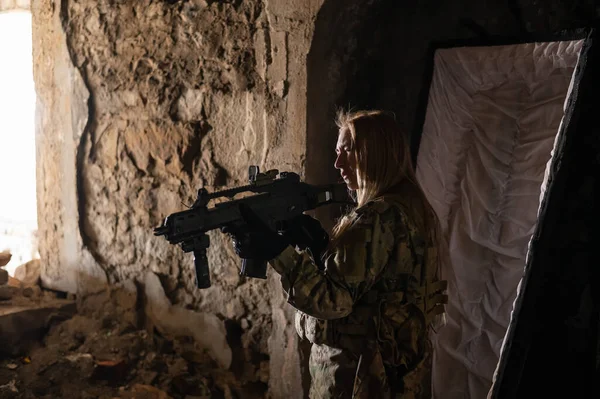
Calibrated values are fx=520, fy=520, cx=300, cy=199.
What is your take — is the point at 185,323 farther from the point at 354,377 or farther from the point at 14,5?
the point at 14,5

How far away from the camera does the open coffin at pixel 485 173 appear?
88.6 inches

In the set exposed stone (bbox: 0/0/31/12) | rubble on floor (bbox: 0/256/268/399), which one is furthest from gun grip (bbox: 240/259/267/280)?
exposed stone (bbox: 0/0/31/12)

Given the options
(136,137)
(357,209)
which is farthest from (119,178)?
(357,209)

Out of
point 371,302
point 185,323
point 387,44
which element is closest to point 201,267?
point 371,302

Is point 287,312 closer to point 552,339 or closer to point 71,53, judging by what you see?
point 552,339

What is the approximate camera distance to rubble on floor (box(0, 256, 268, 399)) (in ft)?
9.75

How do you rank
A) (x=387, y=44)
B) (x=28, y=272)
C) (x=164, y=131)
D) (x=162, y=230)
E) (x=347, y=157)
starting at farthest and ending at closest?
(x=28, y=272) → (x=164, y=131) → (x=387, y=44) → (x=347, y=157) → (x=162, y=230)

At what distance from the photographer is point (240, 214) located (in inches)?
63.4

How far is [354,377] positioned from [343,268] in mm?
448

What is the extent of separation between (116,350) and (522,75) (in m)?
2.79

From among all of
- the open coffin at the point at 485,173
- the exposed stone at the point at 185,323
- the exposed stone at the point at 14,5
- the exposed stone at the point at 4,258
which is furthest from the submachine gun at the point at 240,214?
the exposed stone at the point at 14,5

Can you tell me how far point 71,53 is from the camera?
3.45 meters

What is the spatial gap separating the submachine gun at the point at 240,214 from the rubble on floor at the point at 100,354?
59.0 inches

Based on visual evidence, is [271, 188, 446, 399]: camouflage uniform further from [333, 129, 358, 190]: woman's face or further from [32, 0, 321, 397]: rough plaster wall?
[32, 0, 321, 397]: rough plaster wall
